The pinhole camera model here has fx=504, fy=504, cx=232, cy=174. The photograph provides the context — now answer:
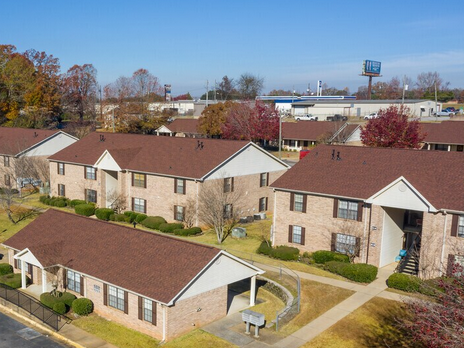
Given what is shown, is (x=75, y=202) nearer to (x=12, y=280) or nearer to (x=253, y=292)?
(x=12, y=280)

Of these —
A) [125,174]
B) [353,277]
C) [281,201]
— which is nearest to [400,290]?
[353,277]

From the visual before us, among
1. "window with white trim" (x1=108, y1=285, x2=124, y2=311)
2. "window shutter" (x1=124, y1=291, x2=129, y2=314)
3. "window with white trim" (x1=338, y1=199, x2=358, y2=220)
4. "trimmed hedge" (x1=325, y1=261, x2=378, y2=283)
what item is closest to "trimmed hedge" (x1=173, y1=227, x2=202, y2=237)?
"window with white trim" (x1=338, y1=199, x2=358, y2=220)

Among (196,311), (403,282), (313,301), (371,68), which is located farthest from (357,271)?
(371,68)

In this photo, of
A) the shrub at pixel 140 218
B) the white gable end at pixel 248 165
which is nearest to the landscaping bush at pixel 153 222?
the shrub at pixel 140 218

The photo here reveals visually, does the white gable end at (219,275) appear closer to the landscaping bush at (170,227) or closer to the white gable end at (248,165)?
the landscaping bush at (170,227)

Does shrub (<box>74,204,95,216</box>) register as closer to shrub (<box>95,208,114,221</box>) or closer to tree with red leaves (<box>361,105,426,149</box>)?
shrub (<box>95,208,114,221</box>)
